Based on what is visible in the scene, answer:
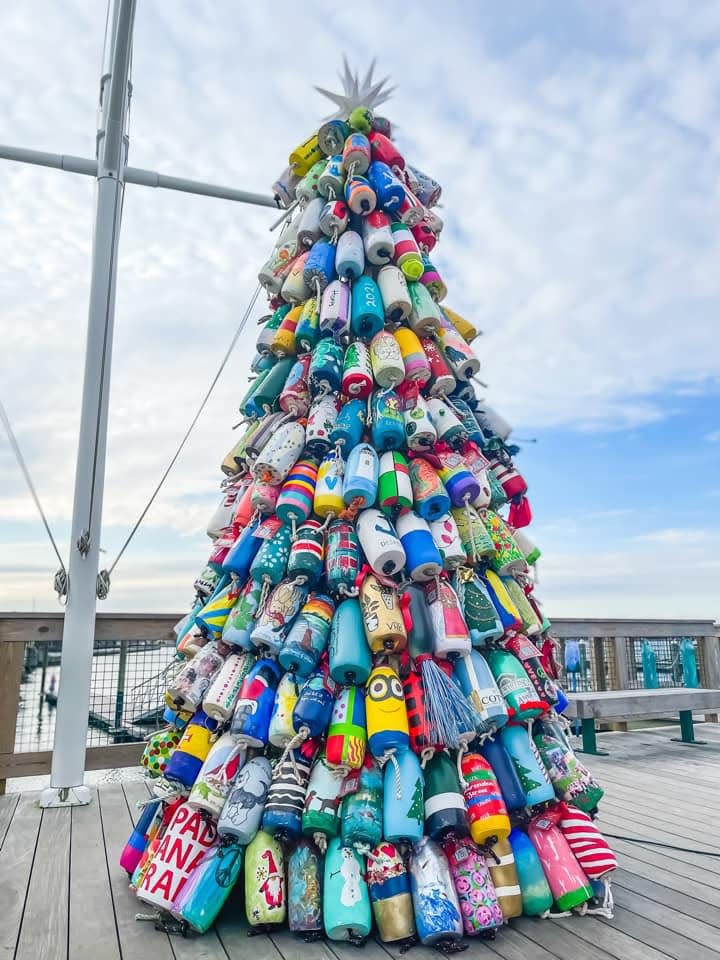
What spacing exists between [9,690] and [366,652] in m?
2.44

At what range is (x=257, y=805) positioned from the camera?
1.66 metres

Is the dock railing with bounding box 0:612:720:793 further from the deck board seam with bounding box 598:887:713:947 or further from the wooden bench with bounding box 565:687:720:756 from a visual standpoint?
the deck board seam with bounding box 598:887:713:947

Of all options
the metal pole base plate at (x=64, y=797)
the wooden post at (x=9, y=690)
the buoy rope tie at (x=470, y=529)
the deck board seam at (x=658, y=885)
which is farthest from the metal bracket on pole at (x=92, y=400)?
the deck board seam at (x=658, y=885)

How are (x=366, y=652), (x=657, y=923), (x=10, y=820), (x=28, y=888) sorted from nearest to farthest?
(x=657, y=923) → (x=366, y=652) → (x=28, y=888) → (x=10, y=820)

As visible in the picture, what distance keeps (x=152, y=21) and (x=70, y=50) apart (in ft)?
1.85

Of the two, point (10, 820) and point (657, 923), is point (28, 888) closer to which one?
point (10, 820)

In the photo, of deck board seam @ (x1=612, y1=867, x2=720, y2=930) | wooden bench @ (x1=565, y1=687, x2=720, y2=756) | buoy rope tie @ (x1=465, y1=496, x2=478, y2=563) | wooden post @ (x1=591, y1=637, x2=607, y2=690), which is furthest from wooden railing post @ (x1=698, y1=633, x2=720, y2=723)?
buoy rope tie @ (x1=465, y1=496, x2=478, y2=563)

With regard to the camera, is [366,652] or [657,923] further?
[366,652]

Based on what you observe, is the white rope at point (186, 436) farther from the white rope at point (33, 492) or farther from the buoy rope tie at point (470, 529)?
the buoy rope tie at point (470, 529)

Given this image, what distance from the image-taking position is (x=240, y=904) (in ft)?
5.79

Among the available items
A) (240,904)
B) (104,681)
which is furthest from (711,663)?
(240,904)

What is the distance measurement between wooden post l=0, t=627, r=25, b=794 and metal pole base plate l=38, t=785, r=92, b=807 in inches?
13.4

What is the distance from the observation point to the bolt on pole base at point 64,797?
298cm

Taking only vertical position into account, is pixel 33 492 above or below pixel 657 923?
above
